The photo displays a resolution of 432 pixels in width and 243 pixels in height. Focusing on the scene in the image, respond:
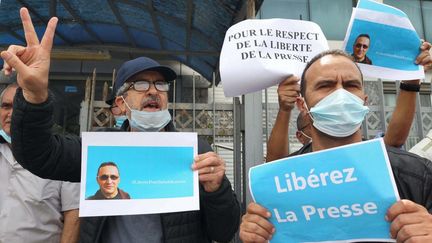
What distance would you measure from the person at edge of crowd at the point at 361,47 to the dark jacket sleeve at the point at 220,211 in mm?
1073

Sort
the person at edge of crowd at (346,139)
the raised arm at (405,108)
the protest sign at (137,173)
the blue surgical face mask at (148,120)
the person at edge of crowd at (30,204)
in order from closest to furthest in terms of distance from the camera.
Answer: the person at edge of crowd at (346,139) → the protest sign at (137,173) → the blue surgical face mask at (148,120) → the raised arm at (405,108) → the person at edge of crowd at (30,204)

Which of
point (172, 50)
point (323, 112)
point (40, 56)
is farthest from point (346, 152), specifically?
point (172, 50)

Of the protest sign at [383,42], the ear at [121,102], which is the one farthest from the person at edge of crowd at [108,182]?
the protest sign at [383,42]

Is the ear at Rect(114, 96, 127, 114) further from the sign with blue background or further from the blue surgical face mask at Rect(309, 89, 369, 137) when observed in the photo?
the blue surgical face mask at Rect(309, 89, 369, 137)

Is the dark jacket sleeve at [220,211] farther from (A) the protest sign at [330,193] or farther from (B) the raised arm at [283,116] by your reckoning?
(B) the raised arm at [283,116]

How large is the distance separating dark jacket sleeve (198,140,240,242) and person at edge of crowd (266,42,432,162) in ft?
1.75

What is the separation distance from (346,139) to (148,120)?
1.04m

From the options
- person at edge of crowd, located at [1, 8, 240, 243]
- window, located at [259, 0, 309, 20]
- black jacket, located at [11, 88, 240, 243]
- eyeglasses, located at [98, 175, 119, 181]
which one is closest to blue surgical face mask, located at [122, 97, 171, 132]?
person at edge of crowd, located at [1, 8, 240, 243]

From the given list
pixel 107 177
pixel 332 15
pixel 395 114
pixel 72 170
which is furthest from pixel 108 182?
pixel 332 15

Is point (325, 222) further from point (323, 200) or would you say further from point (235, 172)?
point (235, 172)

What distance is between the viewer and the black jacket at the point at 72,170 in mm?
1585

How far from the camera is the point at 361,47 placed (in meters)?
2.09

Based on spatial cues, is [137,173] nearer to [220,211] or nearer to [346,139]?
[220,211]

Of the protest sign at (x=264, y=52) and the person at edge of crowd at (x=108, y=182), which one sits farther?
the protest sign at (x=264, y=52)
